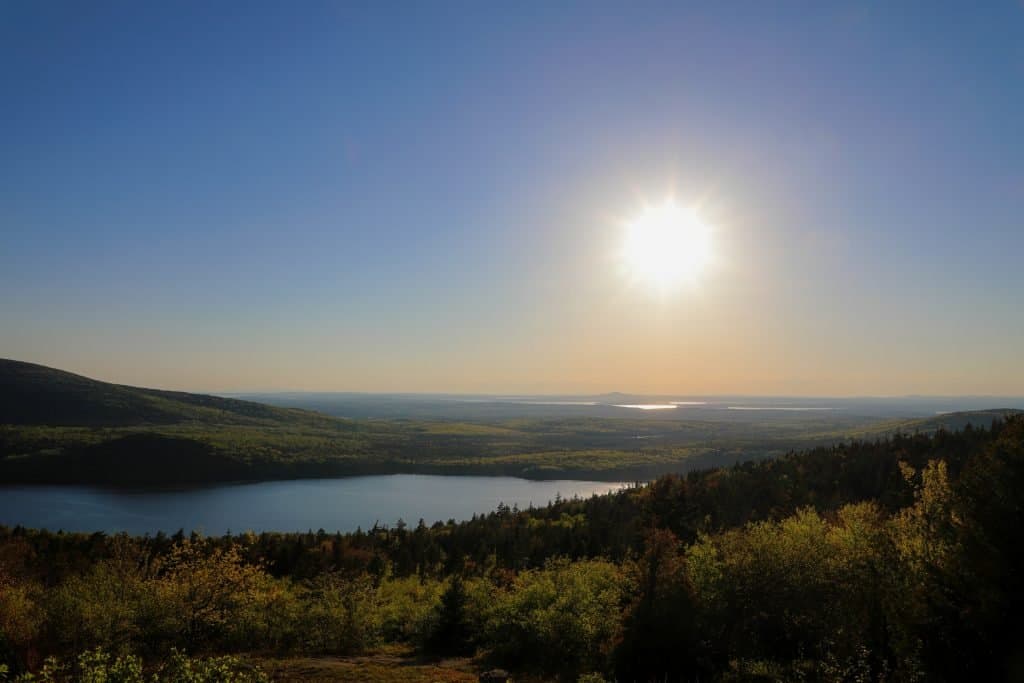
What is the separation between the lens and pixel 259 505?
150 metres

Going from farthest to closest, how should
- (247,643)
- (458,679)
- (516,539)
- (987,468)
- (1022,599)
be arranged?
(516,539) < (247,643) < (458,679) < (987,468) < (1022,599)

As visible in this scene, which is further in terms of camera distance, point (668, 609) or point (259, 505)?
point (259, 505)

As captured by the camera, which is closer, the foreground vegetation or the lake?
the foreground vegetation

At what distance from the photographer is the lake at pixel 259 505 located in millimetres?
125125

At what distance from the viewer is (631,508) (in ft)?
334

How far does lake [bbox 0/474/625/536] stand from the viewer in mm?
125125

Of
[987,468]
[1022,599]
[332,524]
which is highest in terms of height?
[987,468]

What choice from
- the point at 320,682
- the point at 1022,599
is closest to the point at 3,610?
the point at 320,682

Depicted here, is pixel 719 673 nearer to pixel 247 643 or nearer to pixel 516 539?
→ pixel 247 643

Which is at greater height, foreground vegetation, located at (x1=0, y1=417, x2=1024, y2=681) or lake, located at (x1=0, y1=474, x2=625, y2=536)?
foreground vegetation, located at (x1=0, y1=417, x2=1024, y2=681)

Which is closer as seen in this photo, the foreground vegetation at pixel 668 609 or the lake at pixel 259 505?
the foreground vegetation at pixel 668 609

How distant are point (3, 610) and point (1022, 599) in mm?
36477

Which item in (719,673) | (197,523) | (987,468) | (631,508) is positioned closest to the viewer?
(987,468)

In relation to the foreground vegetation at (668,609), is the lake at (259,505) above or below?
below
